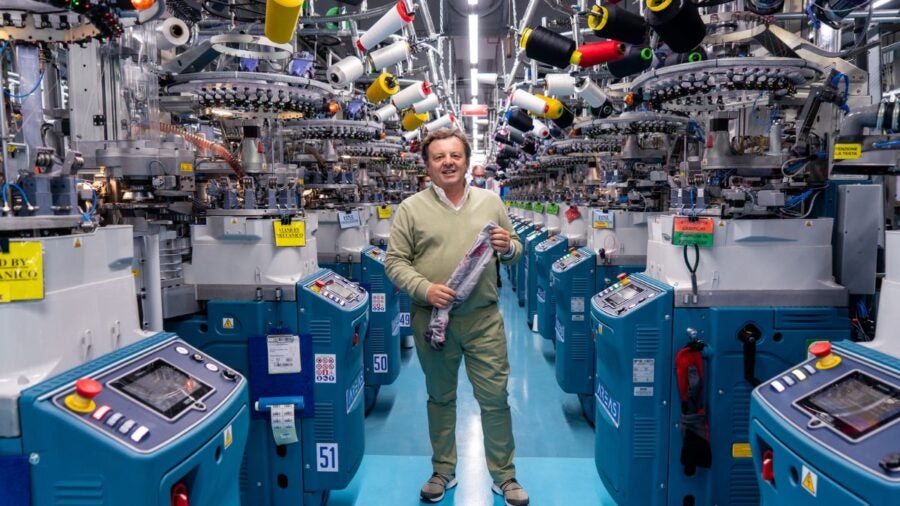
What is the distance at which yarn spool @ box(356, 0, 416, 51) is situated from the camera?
3014mm

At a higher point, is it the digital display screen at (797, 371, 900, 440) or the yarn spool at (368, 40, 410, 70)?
the yarn spool at (368, 40, 410, 70)

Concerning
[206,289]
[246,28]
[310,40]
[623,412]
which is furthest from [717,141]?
[310,40]

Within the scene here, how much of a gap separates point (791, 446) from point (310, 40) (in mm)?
4268

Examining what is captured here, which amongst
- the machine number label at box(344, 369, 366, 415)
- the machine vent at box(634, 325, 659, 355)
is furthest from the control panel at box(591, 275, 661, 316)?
the machine number label at box(344, 369, 366, 415)

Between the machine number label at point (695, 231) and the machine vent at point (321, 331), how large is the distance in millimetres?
1715

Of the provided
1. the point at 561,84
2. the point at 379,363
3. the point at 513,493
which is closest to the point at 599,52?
the point at 561,84

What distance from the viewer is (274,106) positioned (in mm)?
2797

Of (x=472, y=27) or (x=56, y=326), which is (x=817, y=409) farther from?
(x=472, y=27)

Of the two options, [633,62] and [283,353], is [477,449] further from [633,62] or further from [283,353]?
[633,62]

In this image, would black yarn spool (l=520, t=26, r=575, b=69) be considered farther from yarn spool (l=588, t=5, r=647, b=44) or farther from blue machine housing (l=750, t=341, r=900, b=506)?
A: blue machine housing (l=750, t=341, r=900, b=506)

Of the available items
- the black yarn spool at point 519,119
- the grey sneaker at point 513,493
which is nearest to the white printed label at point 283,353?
the grey sneaker at point 513,493

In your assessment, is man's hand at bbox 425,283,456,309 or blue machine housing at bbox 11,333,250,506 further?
man's hand at bbox 425,283,456,309

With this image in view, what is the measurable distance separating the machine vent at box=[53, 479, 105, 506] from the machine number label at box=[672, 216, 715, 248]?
2.31 m

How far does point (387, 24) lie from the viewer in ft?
10.3
